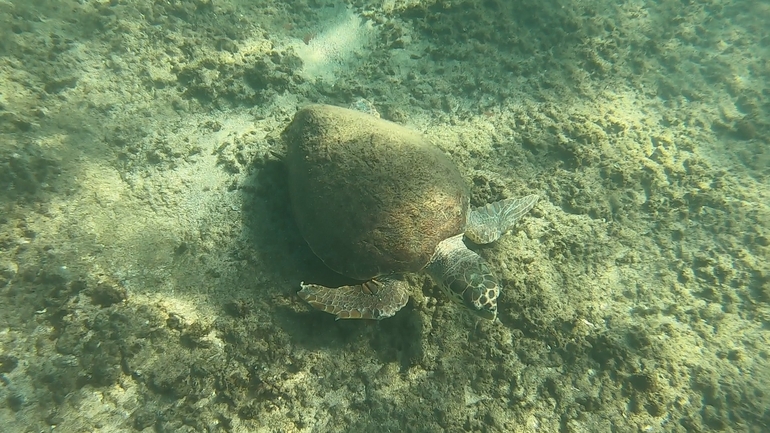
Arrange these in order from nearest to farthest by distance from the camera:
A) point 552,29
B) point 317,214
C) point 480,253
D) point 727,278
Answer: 1. point 317,214
2. point 480,253
3. point 727,278
4. point 552,29

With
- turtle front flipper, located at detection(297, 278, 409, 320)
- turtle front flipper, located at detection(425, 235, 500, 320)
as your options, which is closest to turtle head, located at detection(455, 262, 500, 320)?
turtle front flipper, located at detection(425, 235, 500, 320)

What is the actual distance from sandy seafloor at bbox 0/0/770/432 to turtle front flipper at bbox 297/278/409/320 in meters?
0.23

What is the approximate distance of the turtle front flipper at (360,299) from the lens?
8.21 ft

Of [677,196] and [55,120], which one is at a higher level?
[55,120]

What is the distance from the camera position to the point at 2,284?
2.50 metres

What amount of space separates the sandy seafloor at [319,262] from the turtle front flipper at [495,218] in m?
0.17

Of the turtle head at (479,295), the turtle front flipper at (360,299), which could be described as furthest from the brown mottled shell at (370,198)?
the turtle head at (479,295)

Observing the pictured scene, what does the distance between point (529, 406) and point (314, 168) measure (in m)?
2.31

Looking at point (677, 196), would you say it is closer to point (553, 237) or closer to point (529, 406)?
point (553, 237)

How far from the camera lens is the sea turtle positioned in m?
2.58

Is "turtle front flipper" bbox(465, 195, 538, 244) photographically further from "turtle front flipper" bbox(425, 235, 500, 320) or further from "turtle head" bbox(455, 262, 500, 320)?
"turtle head" bbox(455, 262, 500, 320)

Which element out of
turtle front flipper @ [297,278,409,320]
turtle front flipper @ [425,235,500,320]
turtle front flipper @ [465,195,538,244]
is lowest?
turtle front flipper @ [297,278,409,320]

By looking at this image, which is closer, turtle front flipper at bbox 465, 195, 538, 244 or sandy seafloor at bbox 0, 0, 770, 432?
sandy seafloor at bbox 0, 0, 770, 432

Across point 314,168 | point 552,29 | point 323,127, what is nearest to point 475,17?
point 552,29
